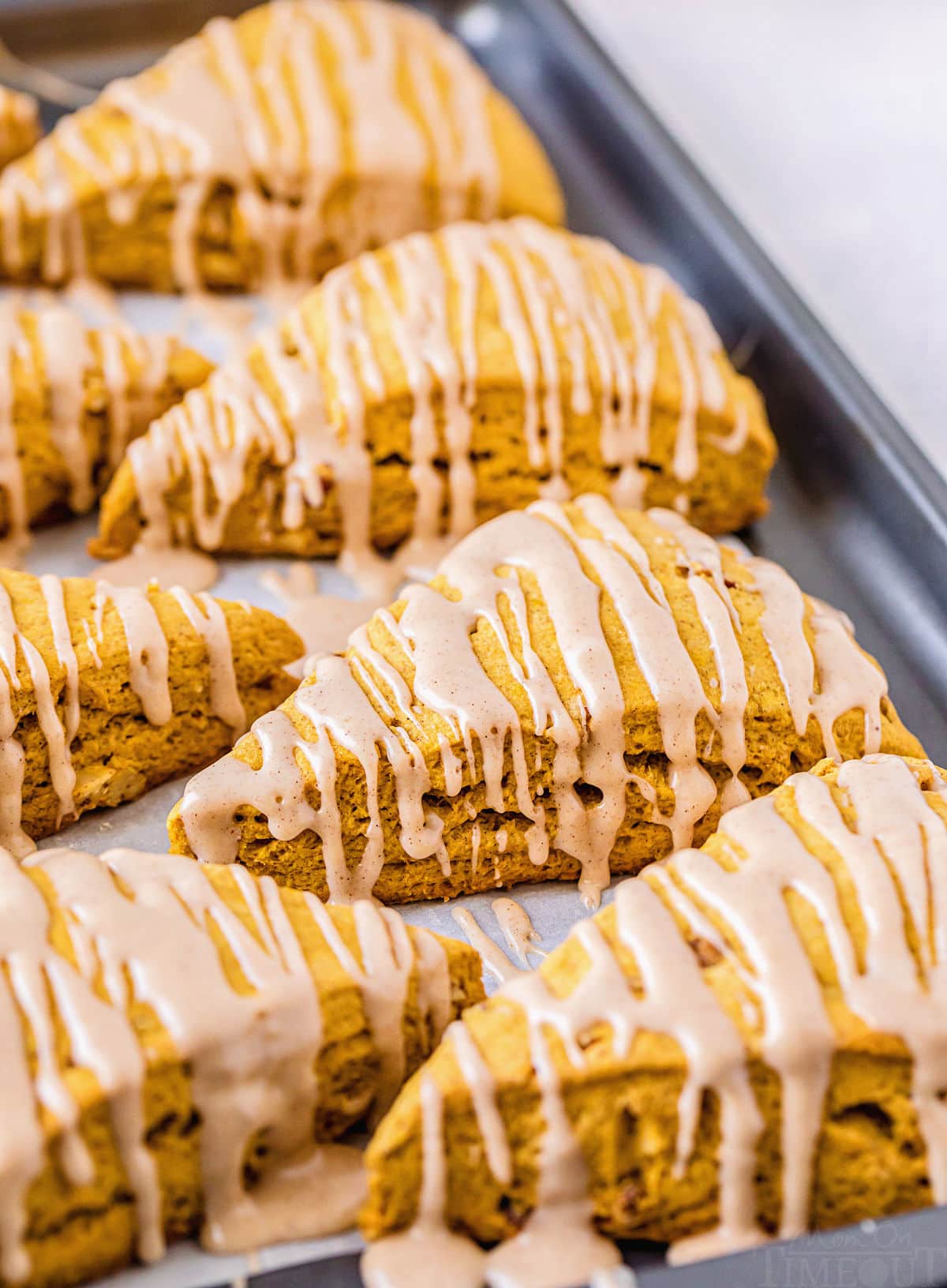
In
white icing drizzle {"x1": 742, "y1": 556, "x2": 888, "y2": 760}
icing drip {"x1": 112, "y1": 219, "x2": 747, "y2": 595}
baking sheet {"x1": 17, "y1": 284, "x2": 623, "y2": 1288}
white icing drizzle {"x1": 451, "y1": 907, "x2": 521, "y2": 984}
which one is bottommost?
baking sheet {"x1": 17, "y1": 284, "x2": 623, "y2": 1288}

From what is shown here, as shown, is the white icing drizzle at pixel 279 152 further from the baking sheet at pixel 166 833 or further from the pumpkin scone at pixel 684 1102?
the pumpkin scone at pixel 684 1102

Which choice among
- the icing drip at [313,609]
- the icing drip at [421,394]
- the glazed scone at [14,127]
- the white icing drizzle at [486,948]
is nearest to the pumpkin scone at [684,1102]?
the white icing drizzle at [486,948]

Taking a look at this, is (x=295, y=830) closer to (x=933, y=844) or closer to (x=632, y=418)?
(x=933, y=844)

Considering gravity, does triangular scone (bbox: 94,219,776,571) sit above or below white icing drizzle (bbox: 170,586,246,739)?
above

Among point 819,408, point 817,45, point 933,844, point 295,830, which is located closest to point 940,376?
point 819,408

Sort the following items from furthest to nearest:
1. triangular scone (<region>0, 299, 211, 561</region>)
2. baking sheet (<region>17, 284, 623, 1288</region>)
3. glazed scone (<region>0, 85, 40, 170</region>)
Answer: glazed scone (<region>0, 85, 40, 170</region>) < triangular scone (<region>0, 299, 211, 561</region>) < baking sheet (<region>17, 284, 623, 1288</region>)

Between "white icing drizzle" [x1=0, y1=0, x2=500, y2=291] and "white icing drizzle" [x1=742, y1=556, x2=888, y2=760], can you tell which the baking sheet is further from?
"white icing drizzle" [x1=742, y1=556, x2=888, y2=760]

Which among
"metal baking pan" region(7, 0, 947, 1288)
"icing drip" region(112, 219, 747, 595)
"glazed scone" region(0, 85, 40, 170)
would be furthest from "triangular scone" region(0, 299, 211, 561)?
"metal baking pan" region(7, 0, 947, 1288)

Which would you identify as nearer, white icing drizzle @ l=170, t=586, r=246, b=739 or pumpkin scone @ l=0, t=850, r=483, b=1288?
pumpkin scone @ l=0, t=850, r=483, b=1288
